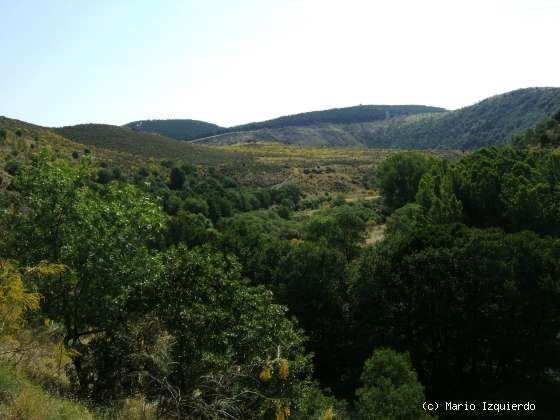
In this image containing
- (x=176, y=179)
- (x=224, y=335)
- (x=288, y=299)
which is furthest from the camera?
(x=176, y=179)

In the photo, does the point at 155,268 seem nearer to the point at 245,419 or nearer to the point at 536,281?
the point at 245,419

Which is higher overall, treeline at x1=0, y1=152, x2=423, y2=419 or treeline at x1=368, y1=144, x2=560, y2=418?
treeline at x1=0, y1=152, x2=423, y2=419

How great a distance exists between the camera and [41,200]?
460 inches

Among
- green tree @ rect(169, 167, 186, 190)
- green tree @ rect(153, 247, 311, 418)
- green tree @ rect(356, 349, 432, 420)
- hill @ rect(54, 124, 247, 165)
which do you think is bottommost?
green tree @ rect(356, 349, 432, 420)

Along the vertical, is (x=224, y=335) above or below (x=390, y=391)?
above

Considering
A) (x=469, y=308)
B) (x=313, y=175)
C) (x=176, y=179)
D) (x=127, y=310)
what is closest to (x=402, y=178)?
(x=176, y=179)

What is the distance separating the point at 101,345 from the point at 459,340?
767 inches

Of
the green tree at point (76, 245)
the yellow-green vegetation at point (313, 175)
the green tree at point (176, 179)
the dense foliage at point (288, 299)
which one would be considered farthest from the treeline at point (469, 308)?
the yellow-green vegetation at point (313, 175)

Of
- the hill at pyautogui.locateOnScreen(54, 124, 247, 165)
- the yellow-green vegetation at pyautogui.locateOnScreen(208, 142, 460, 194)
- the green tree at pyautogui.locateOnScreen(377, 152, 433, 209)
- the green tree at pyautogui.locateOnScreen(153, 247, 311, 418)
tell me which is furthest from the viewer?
the hill at pyautogui.locateOnScreen(54, 124, 247, 165)

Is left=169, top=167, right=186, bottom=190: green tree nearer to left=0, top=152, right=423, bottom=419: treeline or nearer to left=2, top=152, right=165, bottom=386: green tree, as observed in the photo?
left=0, top=152, right=423, bottom=419: treeline

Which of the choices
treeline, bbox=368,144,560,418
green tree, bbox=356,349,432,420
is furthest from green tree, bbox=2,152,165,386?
treeline, bbox=368,144,560,418

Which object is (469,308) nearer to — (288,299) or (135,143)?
(288,299)

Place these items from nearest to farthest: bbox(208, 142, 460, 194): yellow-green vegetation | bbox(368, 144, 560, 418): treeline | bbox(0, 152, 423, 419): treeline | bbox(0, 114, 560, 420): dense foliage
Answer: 1. bbox(0, 152, 423, 419): treeline
2. bbox(0, 114, 560, 420): dense foliage
3. bbox(368, 144, 560, 418): treeline
4. bbox(208, 142, 460, 194): yellow-green vegetation

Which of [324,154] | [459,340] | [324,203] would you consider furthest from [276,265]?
[324,154]
